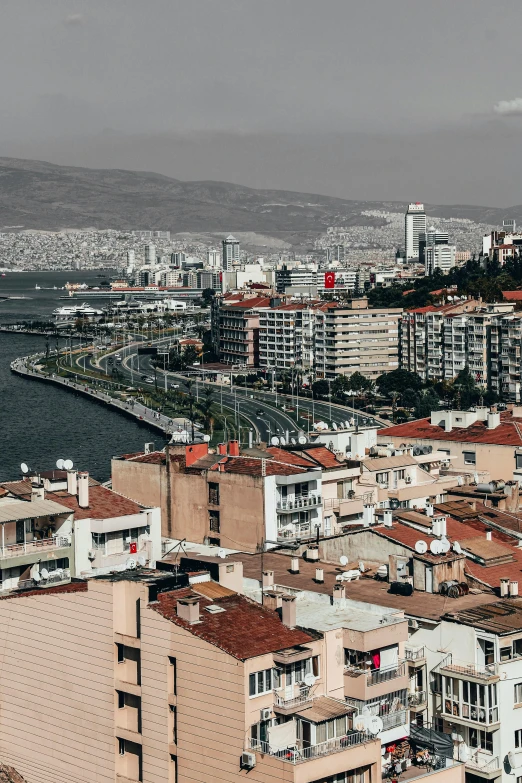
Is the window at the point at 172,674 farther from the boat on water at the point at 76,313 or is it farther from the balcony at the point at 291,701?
the boat on water at the point at 76,313

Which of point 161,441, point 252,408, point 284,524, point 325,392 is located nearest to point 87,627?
point 284,524

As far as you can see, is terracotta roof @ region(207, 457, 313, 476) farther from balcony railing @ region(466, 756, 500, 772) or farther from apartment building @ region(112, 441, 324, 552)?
balcony railing @ region(466, 756, 500, 772)

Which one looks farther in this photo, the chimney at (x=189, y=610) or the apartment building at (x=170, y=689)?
the chimney at (x=189, y=610)

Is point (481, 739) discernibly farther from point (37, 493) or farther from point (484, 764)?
point (37, 493)

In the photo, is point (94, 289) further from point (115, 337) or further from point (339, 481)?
point (339, 481)

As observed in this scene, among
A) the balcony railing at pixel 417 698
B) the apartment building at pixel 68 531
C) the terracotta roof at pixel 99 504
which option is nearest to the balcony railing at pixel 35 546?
the apartment building at pixel 68 531

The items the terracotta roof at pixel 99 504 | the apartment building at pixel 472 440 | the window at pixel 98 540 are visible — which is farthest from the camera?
the apartment building at pixel 472 440

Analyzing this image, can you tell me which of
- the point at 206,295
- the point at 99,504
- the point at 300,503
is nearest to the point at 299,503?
the point at 300,503
